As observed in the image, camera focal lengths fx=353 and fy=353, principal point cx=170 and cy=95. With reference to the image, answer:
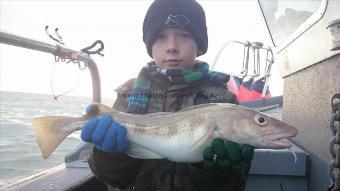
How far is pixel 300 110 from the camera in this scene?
166 inches

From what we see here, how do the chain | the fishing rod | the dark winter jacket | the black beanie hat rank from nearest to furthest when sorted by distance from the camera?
the chain
the dark winter jacket
the fishing rod
the black beanie hat

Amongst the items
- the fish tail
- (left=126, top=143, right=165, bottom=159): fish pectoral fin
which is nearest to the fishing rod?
the fish tail

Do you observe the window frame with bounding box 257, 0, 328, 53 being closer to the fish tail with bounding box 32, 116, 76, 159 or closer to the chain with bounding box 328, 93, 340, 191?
the chain with bounding box 328, 93, 340, 191

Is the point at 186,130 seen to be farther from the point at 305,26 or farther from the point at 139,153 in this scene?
the point at 305,26

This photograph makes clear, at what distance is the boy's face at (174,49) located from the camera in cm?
310

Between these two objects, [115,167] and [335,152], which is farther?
[115,167]

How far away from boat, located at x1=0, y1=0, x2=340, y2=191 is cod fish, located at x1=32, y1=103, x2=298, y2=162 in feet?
2.36

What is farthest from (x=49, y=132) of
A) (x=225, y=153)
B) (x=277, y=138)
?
(x=277, y=138)

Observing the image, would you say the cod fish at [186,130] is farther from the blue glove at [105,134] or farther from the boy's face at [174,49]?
the boy's face at [174,49]

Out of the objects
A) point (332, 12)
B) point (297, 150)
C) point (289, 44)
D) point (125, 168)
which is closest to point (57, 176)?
point (125, 168)

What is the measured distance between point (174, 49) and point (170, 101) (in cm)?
45

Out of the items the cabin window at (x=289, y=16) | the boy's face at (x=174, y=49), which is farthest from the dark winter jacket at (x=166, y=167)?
the cabin window at (x=289, y=16)

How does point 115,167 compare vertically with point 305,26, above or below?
below

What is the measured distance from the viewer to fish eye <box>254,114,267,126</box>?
7.52 ft
